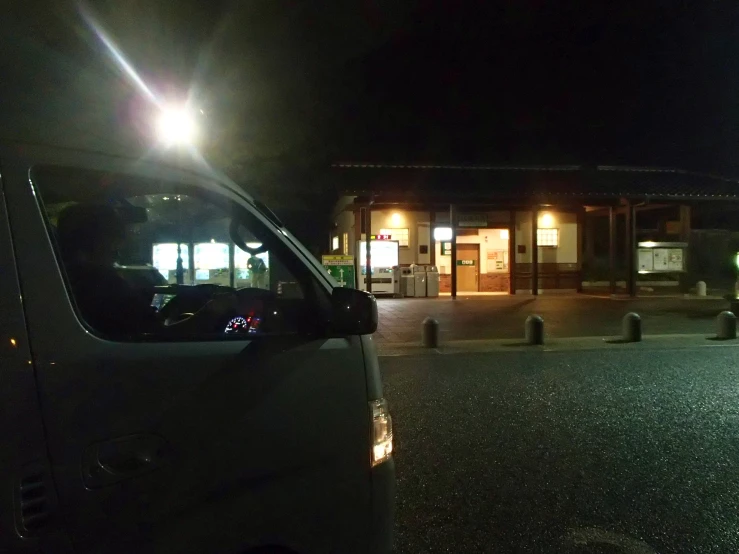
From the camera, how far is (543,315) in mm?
17703

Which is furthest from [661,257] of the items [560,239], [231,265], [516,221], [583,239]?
[231,265]

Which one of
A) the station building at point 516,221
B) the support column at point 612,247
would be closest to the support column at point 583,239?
the station building at point 516,221

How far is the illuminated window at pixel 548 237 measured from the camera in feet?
87.7

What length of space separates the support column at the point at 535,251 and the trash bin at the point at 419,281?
177 inches

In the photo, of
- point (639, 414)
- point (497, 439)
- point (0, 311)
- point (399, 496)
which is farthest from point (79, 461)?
point (639, 414)

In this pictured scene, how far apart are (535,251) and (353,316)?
23.4 m

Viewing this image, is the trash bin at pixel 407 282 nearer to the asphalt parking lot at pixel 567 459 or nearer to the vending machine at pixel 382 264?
the vending machine at pixel 382 264

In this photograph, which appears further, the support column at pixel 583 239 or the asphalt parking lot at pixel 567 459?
the support column at pixel 583 239

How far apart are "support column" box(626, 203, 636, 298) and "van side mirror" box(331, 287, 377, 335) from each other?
80.3 feet

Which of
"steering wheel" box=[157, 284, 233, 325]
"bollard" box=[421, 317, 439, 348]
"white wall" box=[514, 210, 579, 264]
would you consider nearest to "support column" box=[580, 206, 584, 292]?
"white wall" box=[514, 210, 579, 264]

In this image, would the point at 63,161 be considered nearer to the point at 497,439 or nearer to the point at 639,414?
the point at 497,439

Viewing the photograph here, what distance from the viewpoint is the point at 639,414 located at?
Result: 23.4ft

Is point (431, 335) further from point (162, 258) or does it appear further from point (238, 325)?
point (238, 325)

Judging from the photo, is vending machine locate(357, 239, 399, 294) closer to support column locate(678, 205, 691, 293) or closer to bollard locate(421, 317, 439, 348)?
bollard locate(421, 317, 439, 348)
